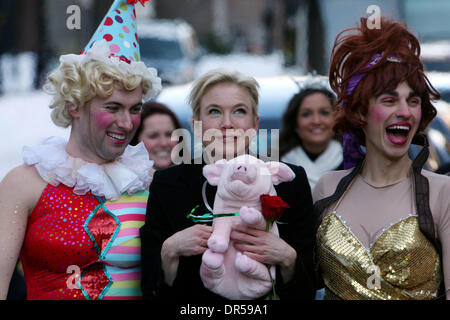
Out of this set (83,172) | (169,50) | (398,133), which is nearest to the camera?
(398,133)

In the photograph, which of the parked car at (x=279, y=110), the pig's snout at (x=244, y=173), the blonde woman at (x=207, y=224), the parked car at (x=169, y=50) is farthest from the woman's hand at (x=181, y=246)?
the parked car at (x=169, y=50)

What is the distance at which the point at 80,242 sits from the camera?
2611 mm

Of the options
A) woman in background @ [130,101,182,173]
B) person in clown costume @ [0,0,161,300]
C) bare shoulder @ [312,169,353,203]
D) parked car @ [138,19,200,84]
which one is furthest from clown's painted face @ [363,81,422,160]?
parked car @ [138,19,200,84]

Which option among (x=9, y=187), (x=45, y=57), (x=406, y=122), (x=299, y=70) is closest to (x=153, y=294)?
(x=9, y=187)

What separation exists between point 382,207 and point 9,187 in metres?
1.62

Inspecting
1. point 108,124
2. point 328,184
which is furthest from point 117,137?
point 328,184

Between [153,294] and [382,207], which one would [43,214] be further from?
[382,207]

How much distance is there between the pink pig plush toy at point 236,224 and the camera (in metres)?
2.24

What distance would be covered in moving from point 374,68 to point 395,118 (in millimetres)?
237

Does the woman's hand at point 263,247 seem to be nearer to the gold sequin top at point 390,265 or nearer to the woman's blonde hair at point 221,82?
the gold sequin top at point 390,265

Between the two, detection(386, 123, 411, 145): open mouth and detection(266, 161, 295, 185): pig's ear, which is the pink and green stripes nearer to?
detection(266, 161, 295, 185): pig's ear

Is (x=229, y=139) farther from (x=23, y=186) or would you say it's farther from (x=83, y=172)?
(x=23, y=186)

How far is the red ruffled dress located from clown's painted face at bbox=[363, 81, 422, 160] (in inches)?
45.2

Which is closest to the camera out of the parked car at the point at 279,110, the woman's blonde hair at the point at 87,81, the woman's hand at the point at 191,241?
the woman's hand at the point at 191,241
